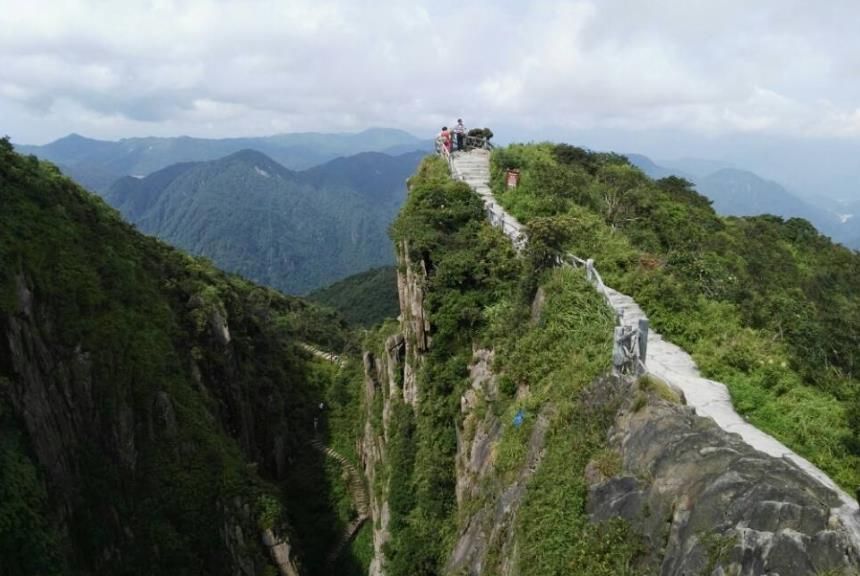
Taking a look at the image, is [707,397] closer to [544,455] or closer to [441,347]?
[544,455]

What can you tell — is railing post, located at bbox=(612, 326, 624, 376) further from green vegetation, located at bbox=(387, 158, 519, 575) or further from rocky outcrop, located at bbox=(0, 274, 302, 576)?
rocky outcrop, located at bbox=(0, 274, 302, 576)

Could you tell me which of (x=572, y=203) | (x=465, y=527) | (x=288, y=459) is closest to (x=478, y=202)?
(x=572, y=203)

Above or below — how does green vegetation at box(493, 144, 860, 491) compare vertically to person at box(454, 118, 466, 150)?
below

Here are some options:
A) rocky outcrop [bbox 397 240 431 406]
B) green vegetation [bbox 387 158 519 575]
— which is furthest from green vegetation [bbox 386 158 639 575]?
rocky outcrop [bbox 397 240 431 406]

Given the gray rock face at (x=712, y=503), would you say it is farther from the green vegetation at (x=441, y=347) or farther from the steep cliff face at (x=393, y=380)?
the steep cliff face at (x=393, y=380)

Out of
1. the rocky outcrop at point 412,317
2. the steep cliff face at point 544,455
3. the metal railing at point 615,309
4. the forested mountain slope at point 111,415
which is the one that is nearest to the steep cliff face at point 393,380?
the rocky outcrop at point 412,317
